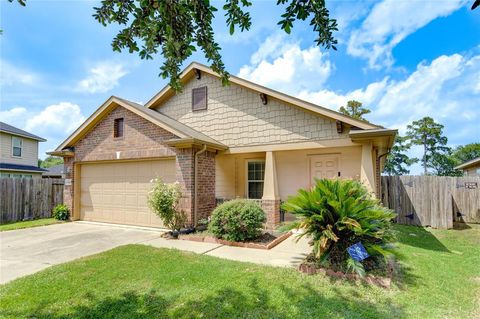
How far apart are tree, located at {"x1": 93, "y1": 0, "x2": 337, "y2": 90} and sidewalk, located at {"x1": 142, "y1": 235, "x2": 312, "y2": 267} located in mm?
4344

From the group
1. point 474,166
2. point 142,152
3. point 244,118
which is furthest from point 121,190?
point 474,166

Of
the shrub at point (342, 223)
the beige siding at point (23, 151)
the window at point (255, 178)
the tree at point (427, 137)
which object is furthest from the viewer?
the tree at point (427, 137)

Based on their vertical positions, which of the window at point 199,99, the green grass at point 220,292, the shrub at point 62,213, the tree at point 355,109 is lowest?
the green grass at point 220,292

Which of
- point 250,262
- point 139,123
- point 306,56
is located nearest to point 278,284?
point 250,262

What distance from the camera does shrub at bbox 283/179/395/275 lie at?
4836mm

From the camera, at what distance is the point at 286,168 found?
10922mm

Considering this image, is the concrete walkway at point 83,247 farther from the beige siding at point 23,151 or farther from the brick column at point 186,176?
the beige siding at point 23,151

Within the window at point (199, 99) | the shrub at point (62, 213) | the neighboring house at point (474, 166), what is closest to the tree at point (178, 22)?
the window at point (199, 99)

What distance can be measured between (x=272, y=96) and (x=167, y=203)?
5247 millimetres

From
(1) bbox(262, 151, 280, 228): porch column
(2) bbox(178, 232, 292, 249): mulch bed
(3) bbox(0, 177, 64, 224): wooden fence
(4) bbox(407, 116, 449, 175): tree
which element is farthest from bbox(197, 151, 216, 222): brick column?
(4) bbox(407, 116, 449, 175): tree

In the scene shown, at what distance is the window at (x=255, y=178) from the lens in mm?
11391

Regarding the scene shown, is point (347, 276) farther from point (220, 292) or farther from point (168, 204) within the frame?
point (168, 204)

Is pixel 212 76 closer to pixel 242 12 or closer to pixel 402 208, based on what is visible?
pixel 242 12

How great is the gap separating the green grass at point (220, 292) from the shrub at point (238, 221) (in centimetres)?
166
